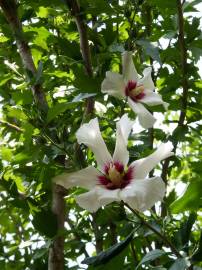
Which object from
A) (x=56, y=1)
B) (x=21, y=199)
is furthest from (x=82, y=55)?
(x=21, y=199)

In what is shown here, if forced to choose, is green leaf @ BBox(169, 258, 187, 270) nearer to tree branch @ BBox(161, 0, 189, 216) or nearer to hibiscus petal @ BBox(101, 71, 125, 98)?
hibiscus petal @ BBox(101, 71, 125, 98)

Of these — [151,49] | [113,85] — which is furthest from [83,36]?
[113,85]

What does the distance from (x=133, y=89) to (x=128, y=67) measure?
2.0 inches

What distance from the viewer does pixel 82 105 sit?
1.63 meters

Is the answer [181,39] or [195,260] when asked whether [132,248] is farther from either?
[181,39]

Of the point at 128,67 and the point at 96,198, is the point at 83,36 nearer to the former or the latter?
the point at 128,67

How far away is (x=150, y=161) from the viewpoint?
97 centimetres

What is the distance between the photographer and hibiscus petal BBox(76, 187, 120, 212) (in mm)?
913

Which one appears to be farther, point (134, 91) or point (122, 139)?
point (134, 91)

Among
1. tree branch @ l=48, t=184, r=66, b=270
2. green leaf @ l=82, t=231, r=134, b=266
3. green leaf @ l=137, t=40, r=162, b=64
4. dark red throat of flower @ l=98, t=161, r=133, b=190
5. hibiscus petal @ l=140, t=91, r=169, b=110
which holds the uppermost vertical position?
green leaf @ l=137, t=40, r=162, b=64

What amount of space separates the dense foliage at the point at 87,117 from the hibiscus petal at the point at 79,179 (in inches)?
4.6

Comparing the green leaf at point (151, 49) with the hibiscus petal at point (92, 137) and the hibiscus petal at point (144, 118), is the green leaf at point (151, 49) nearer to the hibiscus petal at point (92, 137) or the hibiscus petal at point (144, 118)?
the hibiscus petal at point (144, 118)

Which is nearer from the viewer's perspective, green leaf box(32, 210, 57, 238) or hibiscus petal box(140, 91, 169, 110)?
hibiscus petal box(140, 91, 169, 110)

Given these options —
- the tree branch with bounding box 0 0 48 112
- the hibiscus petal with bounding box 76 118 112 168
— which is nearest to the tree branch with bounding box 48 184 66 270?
the tree branch with bounding box 0 0 48 112
